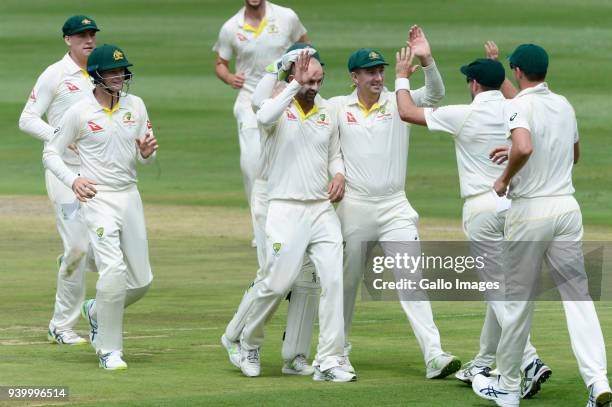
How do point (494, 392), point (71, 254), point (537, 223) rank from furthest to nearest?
point (71, 254)
point (494, 392)
point (537, 223)

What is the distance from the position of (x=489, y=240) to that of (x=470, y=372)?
0.87 m

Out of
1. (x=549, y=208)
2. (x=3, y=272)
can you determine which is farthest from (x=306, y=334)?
(x=3, y=272)

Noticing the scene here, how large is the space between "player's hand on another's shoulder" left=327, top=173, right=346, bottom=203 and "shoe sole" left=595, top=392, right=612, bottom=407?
8.00ft

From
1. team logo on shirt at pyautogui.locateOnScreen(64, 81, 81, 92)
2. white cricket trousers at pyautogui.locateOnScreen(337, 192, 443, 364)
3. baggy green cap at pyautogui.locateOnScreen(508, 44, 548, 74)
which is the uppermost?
baggy green cap at pyautogui.locateOnScreen(508, 44, 548, 74)

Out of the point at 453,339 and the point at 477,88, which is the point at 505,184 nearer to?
the point at 477,88

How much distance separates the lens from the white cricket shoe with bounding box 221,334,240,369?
35.5ft

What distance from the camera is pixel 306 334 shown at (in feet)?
35.4

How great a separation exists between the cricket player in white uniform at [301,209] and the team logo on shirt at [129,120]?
3.41ft

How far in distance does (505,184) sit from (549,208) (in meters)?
0.30

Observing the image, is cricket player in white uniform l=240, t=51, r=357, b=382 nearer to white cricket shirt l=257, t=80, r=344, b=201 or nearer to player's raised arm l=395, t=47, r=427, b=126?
white cricket shirt l=257, t=80, r=344, b=201

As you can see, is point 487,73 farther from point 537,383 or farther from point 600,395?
point 600,395

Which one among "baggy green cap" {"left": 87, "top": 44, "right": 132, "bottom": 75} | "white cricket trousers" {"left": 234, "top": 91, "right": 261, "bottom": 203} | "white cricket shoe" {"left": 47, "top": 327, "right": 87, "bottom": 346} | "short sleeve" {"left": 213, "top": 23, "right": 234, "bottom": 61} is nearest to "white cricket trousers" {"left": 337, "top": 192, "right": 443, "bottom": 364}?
"baggy green cap" {"left": 87, "top": 44, "right": 132, "bottom": 75}

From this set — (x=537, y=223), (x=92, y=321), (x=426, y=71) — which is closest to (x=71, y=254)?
(x=92, y=321)

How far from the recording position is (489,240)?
410 inches
